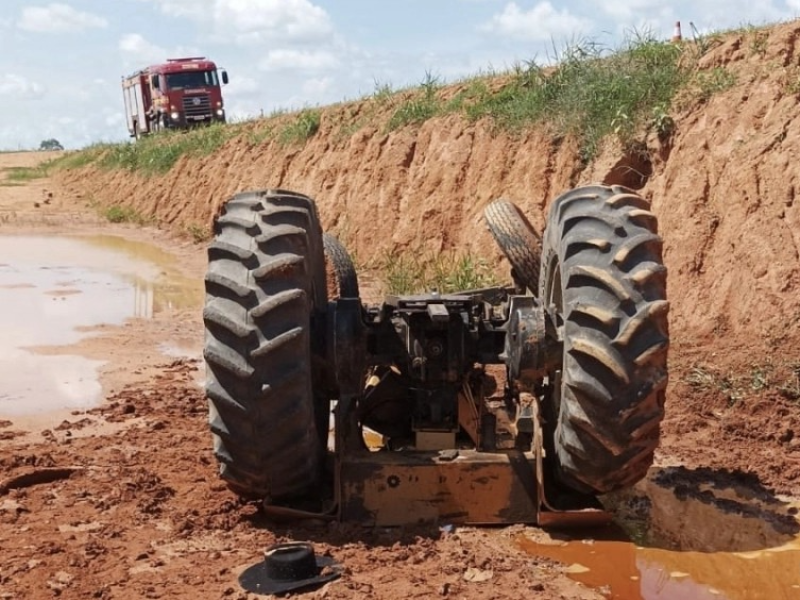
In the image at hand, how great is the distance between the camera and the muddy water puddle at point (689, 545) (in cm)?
423

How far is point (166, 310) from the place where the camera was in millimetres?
12586

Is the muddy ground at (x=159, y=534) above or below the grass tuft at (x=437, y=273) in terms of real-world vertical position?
below

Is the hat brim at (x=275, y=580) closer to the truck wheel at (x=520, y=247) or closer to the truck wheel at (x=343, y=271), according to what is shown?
the truck wheel at (x=343, y=271)

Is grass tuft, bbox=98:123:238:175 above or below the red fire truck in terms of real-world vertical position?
below

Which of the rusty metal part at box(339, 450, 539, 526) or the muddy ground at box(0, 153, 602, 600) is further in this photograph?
the rusty metal part at box(339, 450, 539, 526)

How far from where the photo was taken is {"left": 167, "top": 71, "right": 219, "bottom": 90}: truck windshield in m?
34.4

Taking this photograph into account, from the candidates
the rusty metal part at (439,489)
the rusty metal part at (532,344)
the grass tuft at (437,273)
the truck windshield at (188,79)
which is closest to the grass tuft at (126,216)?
the truck windshield at (188,79)

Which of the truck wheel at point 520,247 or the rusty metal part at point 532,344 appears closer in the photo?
the rusty metal part at point 532,344

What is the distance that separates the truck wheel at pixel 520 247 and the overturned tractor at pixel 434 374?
3.58ft

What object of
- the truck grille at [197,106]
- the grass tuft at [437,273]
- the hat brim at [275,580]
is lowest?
the hat brim at [275,580]

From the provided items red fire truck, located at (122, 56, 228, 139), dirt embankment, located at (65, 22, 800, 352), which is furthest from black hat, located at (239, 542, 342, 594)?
red fire truck, located at (122, 56, 228, 139)

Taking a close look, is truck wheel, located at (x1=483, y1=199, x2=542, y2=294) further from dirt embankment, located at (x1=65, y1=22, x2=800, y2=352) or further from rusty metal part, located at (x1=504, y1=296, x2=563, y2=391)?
dirt embankment, located at (x1=65, y1=22, x2=800, y2=352)

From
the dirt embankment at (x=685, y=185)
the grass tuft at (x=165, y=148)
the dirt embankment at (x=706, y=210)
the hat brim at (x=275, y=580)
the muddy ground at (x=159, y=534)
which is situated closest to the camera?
the hat brim at (x=275, y=580)

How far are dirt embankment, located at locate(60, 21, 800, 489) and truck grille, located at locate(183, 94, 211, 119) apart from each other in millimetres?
18376
